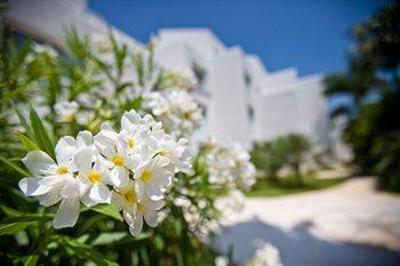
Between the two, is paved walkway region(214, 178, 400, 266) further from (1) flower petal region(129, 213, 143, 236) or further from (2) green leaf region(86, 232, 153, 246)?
(1) flower petal region(129, 213, 143, 236)

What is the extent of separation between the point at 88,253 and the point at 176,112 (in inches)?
23.1

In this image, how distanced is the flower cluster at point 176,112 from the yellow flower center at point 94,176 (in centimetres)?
48

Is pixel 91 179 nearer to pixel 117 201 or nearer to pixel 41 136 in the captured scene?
pixel 117 201

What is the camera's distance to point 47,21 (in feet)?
10.9

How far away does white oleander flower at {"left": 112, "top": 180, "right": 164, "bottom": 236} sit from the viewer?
505mm

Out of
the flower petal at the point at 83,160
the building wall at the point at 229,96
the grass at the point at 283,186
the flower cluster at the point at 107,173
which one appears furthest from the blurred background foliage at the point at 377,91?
the building wall at the point at 229,96

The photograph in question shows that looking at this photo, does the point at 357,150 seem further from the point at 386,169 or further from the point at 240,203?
the point at 240,203

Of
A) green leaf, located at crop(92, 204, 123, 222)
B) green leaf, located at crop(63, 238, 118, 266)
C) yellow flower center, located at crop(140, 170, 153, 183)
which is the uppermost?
yellow flower center, located at crop(140, 170, 153, 183)

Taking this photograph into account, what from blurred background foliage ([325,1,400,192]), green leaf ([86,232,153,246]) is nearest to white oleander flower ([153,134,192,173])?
green leaf ([86,232,153,246])

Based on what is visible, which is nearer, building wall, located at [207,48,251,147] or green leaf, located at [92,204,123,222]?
green leaf, located at [92,204,123,222]

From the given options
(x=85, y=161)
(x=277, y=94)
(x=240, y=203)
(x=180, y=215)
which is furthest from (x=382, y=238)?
(x=277, y=94)

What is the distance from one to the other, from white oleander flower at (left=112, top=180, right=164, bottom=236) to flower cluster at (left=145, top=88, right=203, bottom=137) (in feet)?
1.45

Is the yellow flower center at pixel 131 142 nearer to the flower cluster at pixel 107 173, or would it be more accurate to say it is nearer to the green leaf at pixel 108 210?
the flower cluster at pixel 107 173

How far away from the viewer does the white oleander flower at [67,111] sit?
3.51 feet
